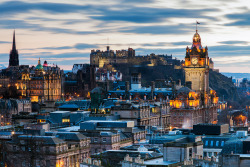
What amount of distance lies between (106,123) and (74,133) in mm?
18047

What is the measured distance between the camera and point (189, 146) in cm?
7144

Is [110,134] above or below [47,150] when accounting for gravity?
above

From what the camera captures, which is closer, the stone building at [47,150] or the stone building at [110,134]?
the stone building at [47,150]

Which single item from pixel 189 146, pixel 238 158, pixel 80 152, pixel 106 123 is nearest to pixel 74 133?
pixel 80 152

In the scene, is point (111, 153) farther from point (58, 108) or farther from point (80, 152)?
point (58, 108)

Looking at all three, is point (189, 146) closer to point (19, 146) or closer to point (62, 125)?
point (19, 146)

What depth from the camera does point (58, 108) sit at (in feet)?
581

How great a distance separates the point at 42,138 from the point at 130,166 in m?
38.8

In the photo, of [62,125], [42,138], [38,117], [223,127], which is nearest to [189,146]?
[42,138]

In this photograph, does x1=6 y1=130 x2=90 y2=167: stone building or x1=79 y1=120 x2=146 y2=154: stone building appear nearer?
x1=6 y1=130 x2=90 y2=167: stone building

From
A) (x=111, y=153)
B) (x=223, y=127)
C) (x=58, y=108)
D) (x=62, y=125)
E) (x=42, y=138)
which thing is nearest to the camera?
(x=111, y=153)

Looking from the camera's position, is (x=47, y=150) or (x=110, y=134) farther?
(x=110, y=134)

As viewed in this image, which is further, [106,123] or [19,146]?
[106,123]

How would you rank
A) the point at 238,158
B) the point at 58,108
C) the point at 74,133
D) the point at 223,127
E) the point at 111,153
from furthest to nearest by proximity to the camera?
1. the point at 58,108
2. the point at 223,127
3. the point at 74,133
4. the point at 111,153
5. the point at 238,158
